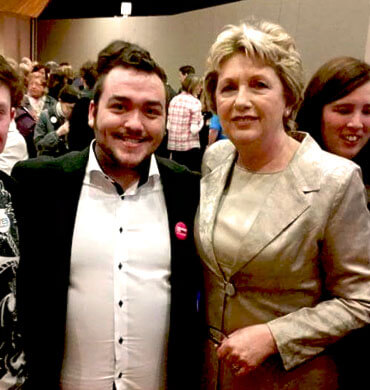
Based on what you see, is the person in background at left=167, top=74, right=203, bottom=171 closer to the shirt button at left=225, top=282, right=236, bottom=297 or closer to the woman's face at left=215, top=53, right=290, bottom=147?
the woman's face at left=215, top=53, right=290, bottom=147

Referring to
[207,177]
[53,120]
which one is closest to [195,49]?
[53,120]

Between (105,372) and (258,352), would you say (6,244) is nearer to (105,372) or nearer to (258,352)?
(105,372)

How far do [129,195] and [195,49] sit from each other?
9.11 meters

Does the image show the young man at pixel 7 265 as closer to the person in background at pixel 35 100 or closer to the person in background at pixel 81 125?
the person in background at pixel 81 125

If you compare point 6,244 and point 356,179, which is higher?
point 356,179

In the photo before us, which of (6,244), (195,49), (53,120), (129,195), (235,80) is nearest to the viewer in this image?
(6,244)

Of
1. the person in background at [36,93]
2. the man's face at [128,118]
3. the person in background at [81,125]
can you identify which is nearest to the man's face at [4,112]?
the man's face at [128,118]

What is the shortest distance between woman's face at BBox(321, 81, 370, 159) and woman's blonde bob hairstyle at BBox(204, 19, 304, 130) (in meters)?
0.37

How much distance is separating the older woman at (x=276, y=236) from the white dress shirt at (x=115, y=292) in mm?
173

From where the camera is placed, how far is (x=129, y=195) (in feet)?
5.49

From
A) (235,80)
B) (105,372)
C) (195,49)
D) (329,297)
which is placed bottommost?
(105,372)

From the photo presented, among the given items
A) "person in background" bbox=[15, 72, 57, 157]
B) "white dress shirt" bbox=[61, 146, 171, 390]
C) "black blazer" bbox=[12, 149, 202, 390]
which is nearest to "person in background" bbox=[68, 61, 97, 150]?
"person in background" bbox=[15, 72, 57, 157]

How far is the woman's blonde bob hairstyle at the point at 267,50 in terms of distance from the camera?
59.2 inches

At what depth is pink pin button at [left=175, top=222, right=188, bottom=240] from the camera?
169cm
